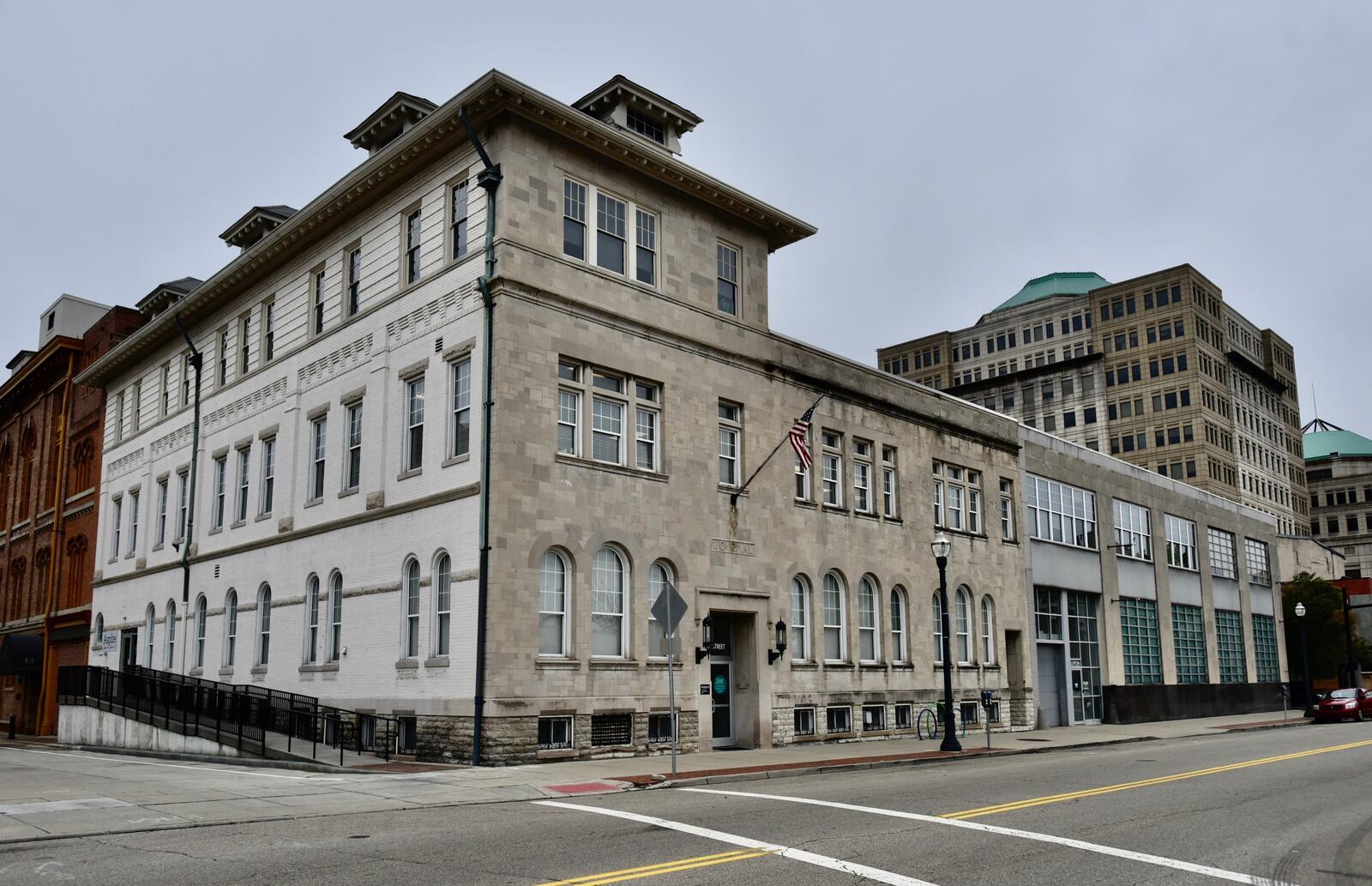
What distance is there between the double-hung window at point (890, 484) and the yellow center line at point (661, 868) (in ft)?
76.7

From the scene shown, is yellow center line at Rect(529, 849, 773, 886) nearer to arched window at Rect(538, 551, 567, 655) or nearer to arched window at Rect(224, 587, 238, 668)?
arched window at Rect(538, 551, 567, 655)

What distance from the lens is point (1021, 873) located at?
33.0 feet

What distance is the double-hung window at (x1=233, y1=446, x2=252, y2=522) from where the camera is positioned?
3269 cm

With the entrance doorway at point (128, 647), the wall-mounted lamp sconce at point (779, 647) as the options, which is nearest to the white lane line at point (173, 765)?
the entrance doorway at point (128, 647)

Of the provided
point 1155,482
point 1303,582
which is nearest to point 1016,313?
point 1303,582

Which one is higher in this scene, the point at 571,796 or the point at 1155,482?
the point at 1155,482

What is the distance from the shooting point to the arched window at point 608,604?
948 inches

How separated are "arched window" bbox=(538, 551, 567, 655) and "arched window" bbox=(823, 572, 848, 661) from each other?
9.43 m

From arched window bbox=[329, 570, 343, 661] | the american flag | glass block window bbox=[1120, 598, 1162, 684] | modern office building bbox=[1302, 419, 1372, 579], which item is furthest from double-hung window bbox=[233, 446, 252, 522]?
modern office building bbox=[1302, 419, 1372, 579]

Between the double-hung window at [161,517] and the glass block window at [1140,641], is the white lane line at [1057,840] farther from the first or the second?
the glass block window at [1140,641]

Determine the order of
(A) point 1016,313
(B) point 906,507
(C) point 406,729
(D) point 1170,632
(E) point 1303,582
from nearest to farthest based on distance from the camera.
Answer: (C) point 406,729
(B) point 906,507
(D) point 1170,632
(E) point 1303,582
(A) point 1016,313

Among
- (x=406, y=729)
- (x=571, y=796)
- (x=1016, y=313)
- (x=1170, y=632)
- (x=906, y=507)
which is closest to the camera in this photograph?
(x=571, y=796)

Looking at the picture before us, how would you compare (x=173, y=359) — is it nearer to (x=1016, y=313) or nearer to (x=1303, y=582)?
(x=1303, y=582)

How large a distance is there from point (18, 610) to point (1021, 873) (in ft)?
172
